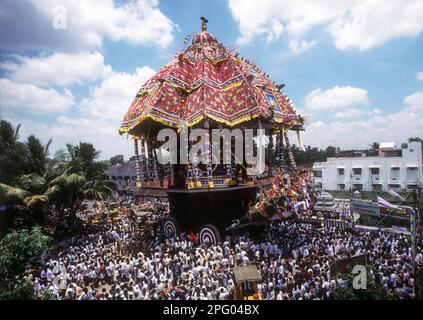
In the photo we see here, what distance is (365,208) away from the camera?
20.0 m

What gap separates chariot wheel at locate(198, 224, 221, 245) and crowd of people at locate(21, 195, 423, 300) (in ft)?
1.26

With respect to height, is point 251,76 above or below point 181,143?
above

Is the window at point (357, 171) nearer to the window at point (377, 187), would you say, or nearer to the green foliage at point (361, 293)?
the window at point (377, 187)

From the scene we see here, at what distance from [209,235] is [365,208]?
11604 millimetres

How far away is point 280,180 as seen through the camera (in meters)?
13.7

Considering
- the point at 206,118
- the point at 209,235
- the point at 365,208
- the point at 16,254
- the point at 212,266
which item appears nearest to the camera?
the point at 16,254

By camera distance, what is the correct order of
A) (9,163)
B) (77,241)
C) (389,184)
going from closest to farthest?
(9,163), (77,241), (389,184)

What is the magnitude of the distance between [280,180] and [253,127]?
490 centimetres

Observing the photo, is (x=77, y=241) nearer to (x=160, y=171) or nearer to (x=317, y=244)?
(x=160, y=171)

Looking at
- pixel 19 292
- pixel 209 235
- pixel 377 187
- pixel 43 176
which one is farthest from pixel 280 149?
pixel 377 187

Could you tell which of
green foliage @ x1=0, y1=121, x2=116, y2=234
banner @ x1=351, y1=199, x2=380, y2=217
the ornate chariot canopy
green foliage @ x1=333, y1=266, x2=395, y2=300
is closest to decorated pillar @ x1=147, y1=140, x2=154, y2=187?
the ornate chariot canopy

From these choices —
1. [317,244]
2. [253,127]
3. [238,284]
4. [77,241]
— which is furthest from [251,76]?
[77,241]

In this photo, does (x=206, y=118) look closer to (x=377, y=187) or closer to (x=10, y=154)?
(x=10, y=154)

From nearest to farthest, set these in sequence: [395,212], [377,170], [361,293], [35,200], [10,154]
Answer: [361,293] → [35,200] → [10,154] → [395,212] → [377,170]
